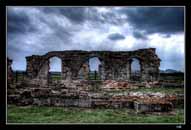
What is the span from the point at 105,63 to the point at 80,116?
2.30 feet

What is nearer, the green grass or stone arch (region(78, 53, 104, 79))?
the green grass

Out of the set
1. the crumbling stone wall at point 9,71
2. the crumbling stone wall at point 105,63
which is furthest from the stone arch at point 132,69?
the crumbling stone wall at point 9,71

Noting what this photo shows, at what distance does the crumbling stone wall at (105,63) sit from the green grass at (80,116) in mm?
364

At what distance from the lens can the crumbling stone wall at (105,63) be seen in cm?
461

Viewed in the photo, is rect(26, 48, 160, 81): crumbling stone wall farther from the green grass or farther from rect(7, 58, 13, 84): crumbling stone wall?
the green grass

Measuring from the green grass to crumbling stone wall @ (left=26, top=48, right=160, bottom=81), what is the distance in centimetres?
36

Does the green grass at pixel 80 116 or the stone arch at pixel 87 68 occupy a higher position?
the stone arch at pixel 87 68

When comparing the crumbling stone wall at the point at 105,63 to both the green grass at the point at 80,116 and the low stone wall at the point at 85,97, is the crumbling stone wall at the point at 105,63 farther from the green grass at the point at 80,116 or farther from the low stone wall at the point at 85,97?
the green grass at the point at 80,116

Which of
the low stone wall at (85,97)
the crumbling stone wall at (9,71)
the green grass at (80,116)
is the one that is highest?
the crumbling stone wall at (9,71)

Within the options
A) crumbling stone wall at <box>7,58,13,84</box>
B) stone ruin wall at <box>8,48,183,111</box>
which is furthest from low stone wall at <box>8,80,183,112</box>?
crumbling stone wall at <box>7,58,13,84</box>

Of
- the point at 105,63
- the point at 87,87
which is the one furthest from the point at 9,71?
the point at 105,63

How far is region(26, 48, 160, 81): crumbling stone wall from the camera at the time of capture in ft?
15.1

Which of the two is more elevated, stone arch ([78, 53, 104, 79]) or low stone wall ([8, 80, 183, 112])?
stone arch ([78, 53, 104, 79])
